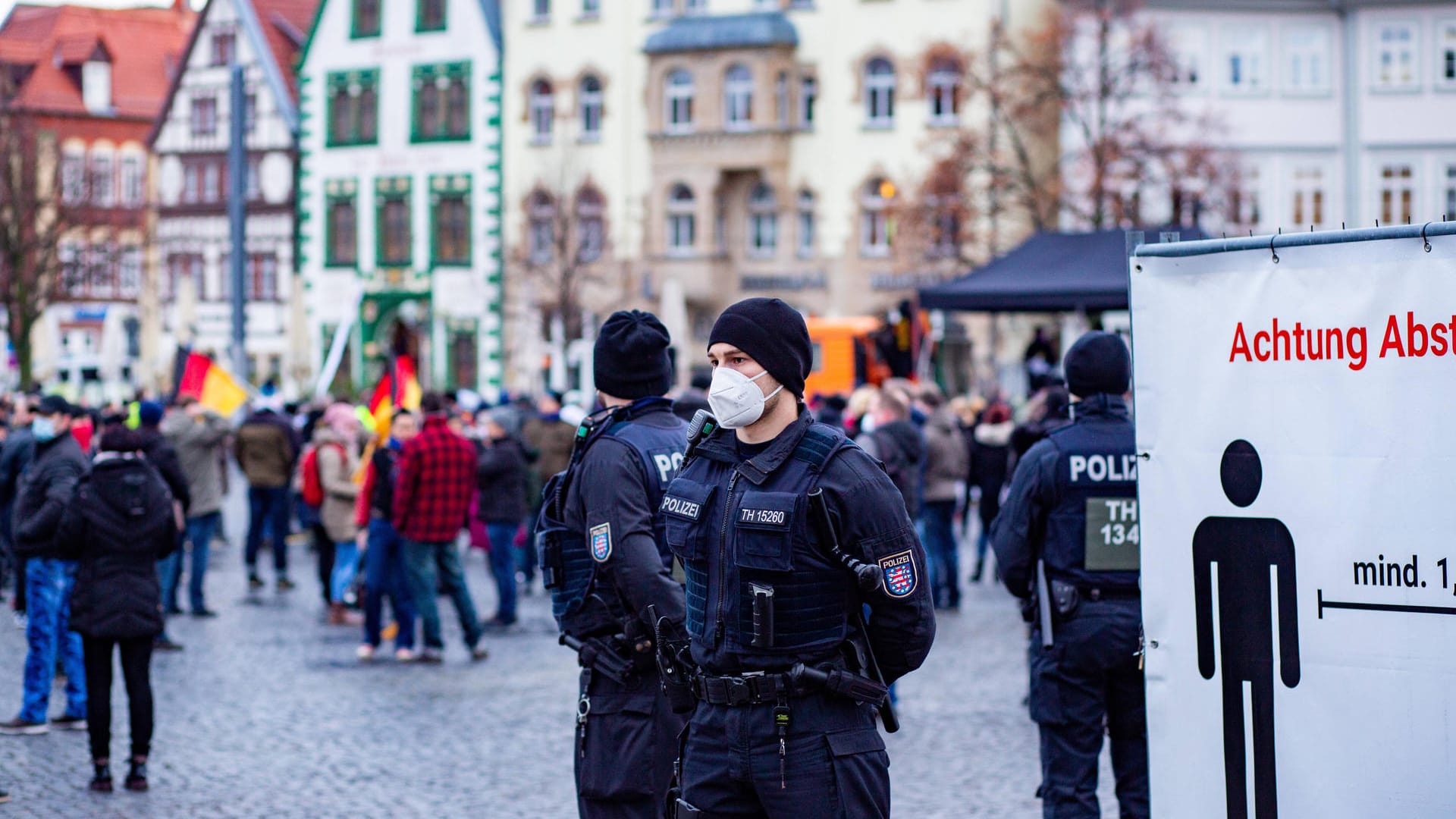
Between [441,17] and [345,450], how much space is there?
37502 millimetres

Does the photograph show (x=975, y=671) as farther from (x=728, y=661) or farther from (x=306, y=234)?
(x=306, y=234)

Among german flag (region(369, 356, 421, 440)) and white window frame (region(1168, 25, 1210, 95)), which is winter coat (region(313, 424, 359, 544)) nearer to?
german flag (region(369, 356, 421, 440))

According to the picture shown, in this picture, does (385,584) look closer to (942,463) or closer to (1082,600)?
(942,463)

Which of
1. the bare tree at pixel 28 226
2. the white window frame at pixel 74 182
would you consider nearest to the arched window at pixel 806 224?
the bare tree at pixel 28 226

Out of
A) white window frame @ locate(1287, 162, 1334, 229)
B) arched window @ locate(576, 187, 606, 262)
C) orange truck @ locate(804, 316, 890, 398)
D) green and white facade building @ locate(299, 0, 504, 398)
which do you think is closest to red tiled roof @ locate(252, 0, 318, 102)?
green and white facade building @ locate(299, 0, 504, 398)

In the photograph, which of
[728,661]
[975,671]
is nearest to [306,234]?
[975,671]

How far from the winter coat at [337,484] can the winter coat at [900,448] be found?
15.0ft

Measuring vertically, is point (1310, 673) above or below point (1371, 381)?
below

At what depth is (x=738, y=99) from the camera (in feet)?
155

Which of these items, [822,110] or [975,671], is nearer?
[975,671]

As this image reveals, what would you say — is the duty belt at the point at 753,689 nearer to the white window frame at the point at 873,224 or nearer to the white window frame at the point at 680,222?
the white window frame at the point at 873,224

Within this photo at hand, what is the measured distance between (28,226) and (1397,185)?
29216 mm

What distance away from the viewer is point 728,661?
4.78 m

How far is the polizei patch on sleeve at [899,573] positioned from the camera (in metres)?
4.74
